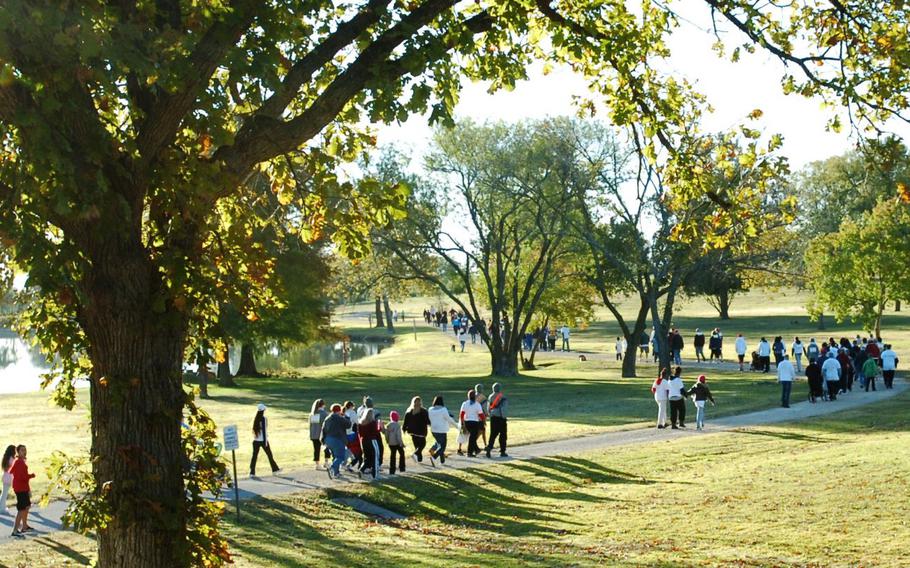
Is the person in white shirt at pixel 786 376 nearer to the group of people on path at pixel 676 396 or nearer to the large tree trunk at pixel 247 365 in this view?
the group of people on path at pixel 676 396

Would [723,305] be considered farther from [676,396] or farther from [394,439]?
[394,439]

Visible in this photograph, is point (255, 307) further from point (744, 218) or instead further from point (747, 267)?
point (747, 267)

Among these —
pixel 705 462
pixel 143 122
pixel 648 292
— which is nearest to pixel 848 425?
pixel 705 462

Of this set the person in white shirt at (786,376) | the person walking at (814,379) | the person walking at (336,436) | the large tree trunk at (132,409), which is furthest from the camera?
the person walking at (814,379)

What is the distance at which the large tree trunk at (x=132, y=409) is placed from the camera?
8.55 m

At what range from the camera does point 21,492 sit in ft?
56.1

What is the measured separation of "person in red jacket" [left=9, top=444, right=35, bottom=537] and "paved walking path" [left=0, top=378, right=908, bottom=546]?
0.74 ft

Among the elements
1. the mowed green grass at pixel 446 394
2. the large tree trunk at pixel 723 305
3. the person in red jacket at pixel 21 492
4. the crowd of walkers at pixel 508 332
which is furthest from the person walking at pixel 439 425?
the large tree trunk at pixel 723 305

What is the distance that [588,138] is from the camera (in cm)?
4609

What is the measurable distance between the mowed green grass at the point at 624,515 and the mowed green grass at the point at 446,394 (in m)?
3.77

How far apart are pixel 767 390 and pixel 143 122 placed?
33027 mm

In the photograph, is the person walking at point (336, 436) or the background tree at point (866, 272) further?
the background tree at point (866, 272)

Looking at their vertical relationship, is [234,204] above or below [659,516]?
above

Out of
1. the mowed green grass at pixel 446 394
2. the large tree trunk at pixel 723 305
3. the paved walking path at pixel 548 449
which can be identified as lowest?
the paved walking path at pixel 548 449
